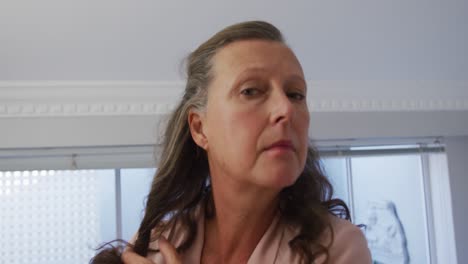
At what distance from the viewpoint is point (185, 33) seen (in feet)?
3.86

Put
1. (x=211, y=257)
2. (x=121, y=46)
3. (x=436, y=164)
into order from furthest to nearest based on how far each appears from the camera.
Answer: (x=436, y=164)
(x=121, y=46)
(x=211, y=257)

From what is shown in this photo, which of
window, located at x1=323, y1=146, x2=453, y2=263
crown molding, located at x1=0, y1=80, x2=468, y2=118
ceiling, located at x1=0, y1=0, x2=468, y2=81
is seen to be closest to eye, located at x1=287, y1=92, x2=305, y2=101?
ceiling, located at x1=0, y1=0, x2=468, y2=81

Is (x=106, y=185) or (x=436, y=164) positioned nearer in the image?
(x=106, y=185)

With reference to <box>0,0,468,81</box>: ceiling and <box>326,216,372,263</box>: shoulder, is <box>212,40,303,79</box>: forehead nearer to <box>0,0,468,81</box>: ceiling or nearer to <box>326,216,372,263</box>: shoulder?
<box>326,216,372,263</box>: shoulder

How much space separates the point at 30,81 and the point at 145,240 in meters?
0.68

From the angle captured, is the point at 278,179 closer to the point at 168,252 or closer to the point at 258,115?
the point at 258,115

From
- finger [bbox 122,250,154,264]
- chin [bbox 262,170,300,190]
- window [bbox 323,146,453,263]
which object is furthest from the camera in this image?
window [bbox 323,146,453,263]

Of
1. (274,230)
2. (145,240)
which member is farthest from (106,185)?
(274,230)

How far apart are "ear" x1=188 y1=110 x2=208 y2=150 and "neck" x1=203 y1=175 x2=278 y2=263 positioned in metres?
0.09

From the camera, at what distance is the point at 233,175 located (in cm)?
68

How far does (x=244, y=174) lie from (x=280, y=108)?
0.12m

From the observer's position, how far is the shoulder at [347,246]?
0.66 m

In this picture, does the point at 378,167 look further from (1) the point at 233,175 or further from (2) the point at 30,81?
(2) the point at 30,81

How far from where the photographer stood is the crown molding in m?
1.19
